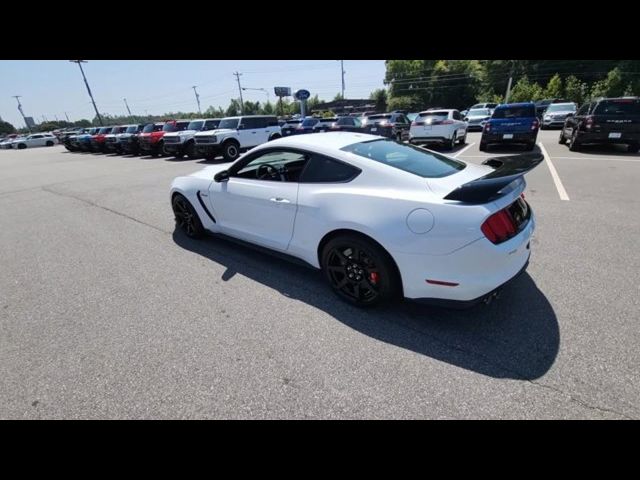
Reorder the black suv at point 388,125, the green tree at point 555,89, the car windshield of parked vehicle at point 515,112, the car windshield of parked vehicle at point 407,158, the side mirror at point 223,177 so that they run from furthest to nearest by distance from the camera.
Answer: the green tree at point 555,89, the black suv at point 388,125, the car windshield of parked vehicle at point 515,112, the side mirror at point 223,177, the car windshield of parked vehicle at point 407,158

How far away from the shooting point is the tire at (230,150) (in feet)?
42.0

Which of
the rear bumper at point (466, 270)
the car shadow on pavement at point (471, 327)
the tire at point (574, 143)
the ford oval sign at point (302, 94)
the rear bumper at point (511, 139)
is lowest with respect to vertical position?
the tire at point (574, 143)

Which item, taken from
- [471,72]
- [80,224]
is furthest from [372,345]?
[471,72]

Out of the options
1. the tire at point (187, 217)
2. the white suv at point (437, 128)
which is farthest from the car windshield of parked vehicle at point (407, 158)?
the white suv at point (437, 128)

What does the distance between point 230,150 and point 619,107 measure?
43.8 ft

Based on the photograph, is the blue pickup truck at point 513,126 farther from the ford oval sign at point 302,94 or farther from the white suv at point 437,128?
the ford oval sign at point 302,94

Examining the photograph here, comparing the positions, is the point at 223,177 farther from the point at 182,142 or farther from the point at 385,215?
the point at 182,142

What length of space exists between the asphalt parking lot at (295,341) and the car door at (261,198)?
1.48 ft

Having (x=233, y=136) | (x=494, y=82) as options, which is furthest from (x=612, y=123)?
(x=494, y=82)

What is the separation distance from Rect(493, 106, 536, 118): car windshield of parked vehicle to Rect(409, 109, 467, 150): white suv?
1420 millimetres

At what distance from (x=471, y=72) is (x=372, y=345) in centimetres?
7272

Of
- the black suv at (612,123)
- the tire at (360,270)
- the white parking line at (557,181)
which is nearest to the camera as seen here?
the tire at (360,270)

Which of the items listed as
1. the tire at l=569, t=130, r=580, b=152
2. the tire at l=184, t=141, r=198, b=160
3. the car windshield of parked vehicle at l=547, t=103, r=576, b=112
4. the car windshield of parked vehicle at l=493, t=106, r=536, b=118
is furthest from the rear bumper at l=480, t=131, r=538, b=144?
the tire at l=184, t=141, r=198, b=160
